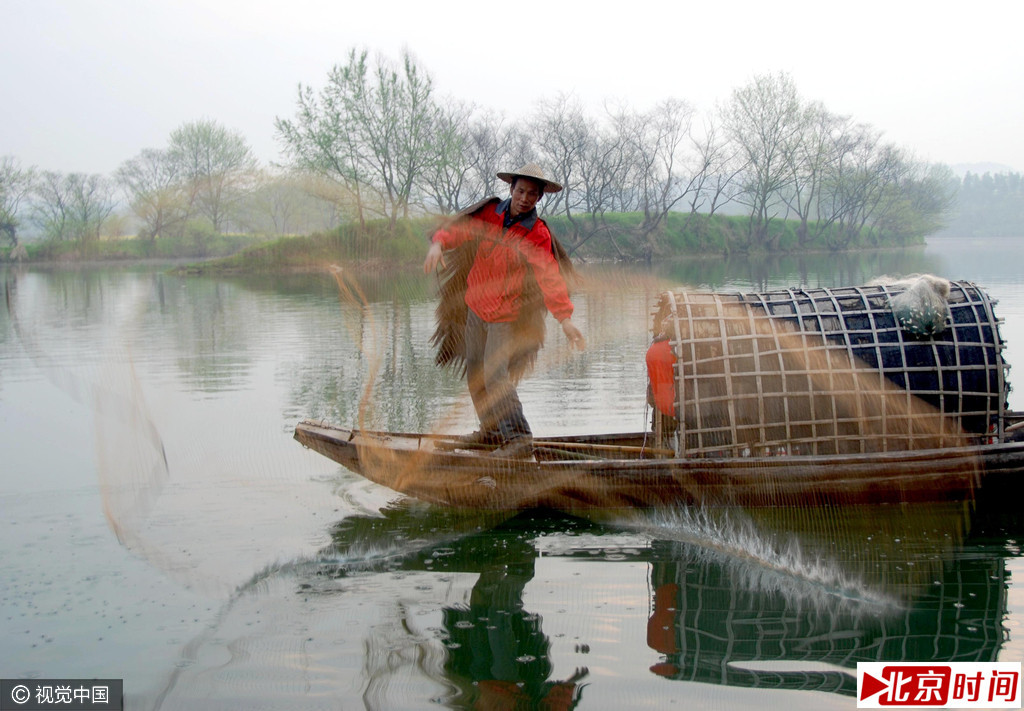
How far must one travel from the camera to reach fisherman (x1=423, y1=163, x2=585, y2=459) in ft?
16.6

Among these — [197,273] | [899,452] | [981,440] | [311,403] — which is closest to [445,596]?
[899,452]

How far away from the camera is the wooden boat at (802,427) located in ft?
16.0

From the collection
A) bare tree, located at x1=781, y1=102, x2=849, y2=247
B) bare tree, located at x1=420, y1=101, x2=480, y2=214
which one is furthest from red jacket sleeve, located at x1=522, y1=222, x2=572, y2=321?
bare tree, located at x1=781, y1=102, x2=849, y2=247

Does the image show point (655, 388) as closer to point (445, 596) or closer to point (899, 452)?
point (899, 452)

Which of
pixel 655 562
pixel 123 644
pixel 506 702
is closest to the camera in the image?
pixel 506 702

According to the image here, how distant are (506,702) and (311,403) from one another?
18.7ft

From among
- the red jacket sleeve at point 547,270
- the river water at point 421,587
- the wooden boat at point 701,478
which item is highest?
the red jacket sleeve at point 547,270

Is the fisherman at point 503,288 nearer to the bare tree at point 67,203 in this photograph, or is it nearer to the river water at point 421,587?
the river water at point 421,587

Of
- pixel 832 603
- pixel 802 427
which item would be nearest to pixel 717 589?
pixel 832 603

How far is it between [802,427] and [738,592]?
132 centimetres

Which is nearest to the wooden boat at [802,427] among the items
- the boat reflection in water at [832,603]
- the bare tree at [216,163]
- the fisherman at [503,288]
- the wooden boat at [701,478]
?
the wooden boat at [701,478]

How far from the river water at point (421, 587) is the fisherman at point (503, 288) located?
2.08ft

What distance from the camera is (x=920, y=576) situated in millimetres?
4254

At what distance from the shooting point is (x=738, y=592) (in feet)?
13.5
